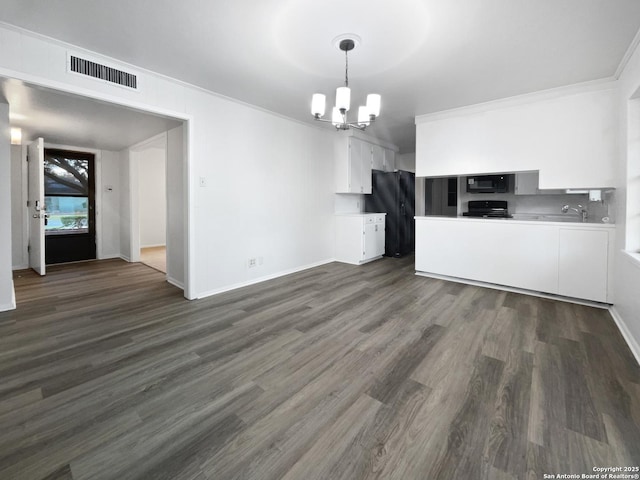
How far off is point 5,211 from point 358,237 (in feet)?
15.8

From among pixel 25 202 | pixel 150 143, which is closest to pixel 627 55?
pixel 150 143

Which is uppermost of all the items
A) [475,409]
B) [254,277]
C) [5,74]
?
[5,74]

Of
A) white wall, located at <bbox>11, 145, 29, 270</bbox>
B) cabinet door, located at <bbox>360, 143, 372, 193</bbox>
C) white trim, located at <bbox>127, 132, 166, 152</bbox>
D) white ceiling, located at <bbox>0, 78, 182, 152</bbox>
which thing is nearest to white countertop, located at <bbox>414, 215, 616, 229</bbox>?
cabinet door, located at <bbox>360, 143, 372, 193</bbox>

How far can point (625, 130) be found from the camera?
9.25ft

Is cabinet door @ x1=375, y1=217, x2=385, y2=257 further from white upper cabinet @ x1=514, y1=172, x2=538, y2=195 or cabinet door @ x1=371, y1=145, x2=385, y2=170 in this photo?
white upper cabinet @ x1=514, y1=172, x2=538, y2=195

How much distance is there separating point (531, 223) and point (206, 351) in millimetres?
3984

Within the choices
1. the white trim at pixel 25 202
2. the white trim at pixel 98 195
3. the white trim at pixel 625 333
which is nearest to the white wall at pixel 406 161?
the white trim at pixel 625 333

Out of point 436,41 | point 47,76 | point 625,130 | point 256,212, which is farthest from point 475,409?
point 47,76

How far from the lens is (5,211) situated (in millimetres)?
3098

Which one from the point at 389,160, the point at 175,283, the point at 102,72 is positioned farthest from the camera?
the point at 389,160

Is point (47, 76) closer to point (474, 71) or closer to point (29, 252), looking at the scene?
point (474, 71)

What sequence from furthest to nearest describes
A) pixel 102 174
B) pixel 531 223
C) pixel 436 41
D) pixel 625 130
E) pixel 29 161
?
1. pixel 102 174
2. pixel 29 161
3. pixel 531 223
4. pixel 625 130
5. pixel 436 41

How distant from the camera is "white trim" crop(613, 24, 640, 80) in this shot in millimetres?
2408

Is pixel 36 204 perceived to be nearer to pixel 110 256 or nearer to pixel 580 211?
pixel 110 256
